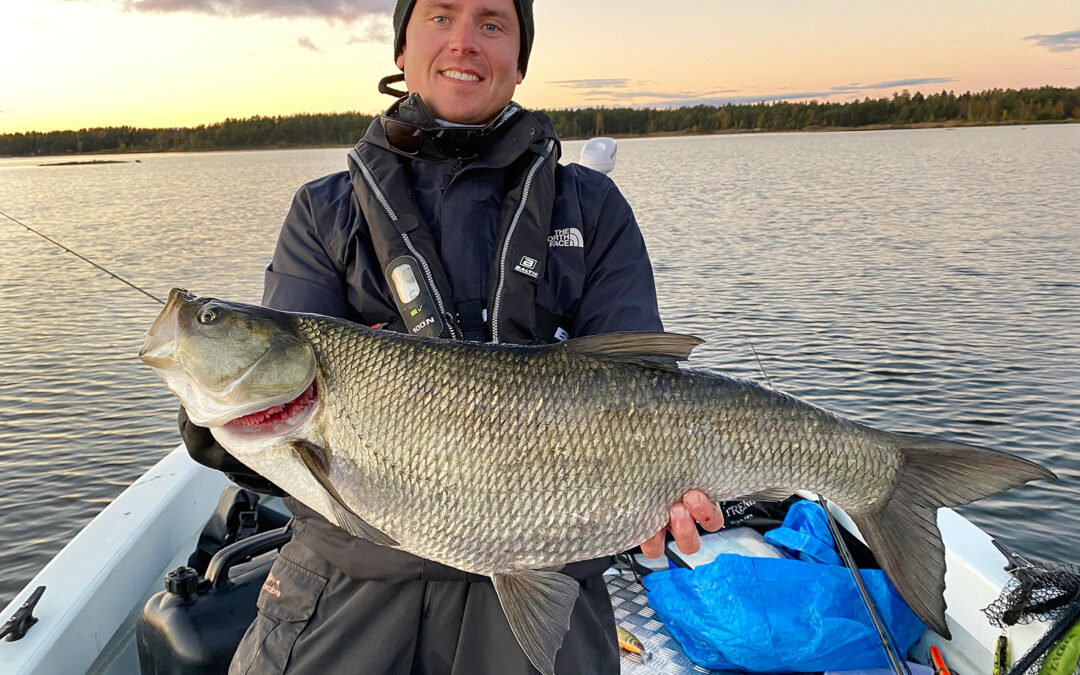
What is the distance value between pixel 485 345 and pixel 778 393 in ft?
2.87

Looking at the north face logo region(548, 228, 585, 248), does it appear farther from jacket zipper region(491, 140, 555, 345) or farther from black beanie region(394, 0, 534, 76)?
black beanie region(394, 0, 534, 76)

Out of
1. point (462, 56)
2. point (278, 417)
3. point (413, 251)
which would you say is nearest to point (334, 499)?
point (278, 417)

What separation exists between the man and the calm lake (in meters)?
5.66

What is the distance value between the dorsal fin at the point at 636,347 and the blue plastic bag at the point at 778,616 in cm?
189

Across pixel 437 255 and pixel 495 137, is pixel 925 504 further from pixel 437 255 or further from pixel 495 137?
pixel 495 137

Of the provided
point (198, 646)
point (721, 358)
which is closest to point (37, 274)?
point (721, 358)

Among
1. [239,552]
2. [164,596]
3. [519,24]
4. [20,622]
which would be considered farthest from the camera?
[239,552]

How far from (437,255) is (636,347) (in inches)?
31.0

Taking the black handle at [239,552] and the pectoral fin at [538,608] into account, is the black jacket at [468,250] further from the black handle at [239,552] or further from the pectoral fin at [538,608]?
the black handle at [239,552]

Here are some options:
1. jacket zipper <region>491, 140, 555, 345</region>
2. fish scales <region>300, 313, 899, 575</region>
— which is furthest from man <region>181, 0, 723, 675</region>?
fish scales <region>300, 313, 899, 575</region>

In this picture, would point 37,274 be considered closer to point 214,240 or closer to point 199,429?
point 214,240

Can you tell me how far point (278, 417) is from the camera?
2.27 meters

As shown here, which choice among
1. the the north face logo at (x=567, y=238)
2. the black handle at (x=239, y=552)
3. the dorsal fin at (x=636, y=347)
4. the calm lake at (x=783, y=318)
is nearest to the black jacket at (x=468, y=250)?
the the north face logo at (x=567, y=238)

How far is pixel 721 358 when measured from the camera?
11.5m
